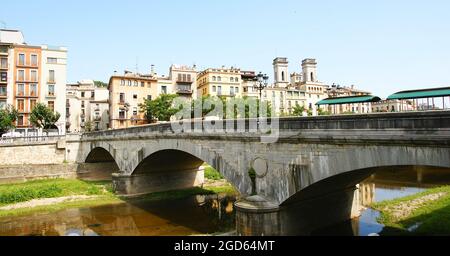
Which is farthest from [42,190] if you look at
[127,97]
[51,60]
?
[51,60]

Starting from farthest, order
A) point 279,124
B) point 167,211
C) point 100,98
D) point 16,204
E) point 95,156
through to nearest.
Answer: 1. point 100,98
2. point 95,156
3. point 16,204
4. point 167,211
5. point 279,124

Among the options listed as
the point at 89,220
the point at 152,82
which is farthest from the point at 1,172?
the point at 152,82

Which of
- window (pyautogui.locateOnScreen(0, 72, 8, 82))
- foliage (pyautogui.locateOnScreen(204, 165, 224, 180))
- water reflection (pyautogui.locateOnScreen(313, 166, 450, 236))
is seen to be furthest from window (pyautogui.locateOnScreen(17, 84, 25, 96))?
water reflection (pyautogui.locateOnScreen(313, 166, 450, 236))

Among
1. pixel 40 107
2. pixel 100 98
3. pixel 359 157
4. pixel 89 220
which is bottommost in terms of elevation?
pixel 89 220

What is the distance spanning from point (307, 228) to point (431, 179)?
27.3 metres

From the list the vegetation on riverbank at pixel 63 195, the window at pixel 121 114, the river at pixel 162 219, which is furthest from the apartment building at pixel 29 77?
the river at pixel 162 219

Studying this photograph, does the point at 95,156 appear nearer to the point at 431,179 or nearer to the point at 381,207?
the point at 381,207

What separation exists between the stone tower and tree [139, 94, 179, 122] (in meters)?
48.3

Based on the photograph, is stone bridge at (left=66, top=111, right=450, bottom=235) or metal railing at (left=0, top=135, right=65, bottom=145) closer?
stone bridge at (left=66, top=111, right=450, bottom=235)

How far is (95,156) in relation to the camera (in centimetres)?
5012

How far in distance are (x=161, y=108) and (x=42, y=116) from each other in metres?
19.5

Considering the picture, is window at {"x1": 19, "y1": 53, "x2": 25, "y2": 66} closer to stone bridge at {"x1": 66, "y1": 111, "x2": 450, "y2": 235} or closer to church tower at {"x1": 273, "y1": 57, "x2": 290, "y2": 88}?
stone bridge at {"x1": 66, "y1": 111, "x2": 450, "y2": 235}

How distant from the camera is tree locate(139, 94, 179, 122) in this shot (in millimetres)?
61375

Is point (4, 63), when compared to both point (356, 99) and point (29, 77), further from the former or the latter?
point (356, 99)
